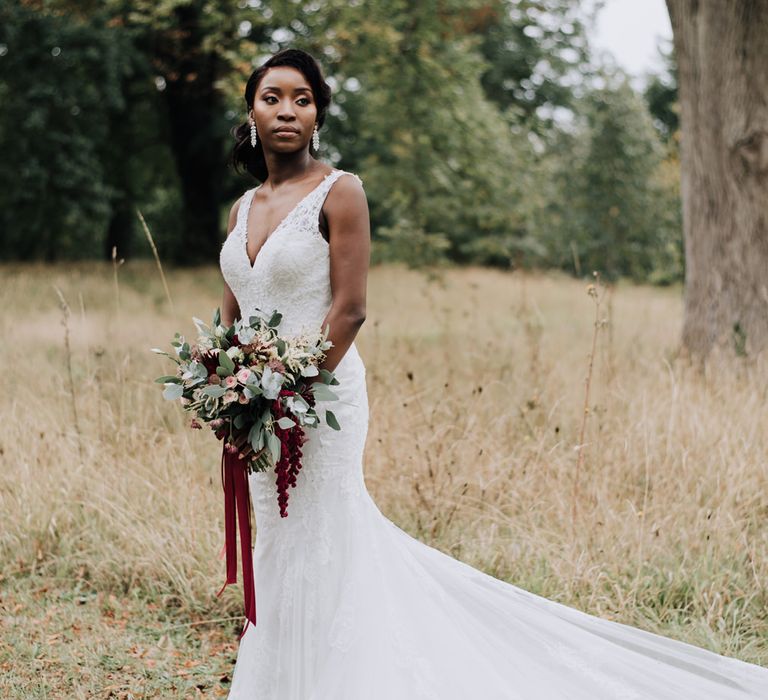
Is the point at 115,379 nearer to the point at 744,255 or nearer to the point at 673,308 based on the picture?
the point at 744,255

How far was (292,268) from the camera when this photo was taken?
9.47 feet

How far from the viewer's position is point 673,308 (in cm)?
1299

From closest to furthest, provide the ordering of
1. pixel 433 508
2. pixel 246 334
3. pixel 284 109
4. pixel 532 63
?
pixel 246 334 → pixel 284 109 → pixel 433 508 → pixel 532 63

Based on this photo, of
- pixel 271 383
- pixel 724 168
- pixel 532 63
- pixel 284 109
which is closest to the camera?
pixel 271 383

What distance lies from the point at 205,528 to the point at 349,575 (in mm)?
1767

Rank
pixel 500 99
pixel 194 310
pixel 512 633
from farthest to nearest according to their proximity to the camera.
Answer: pixel 500 99 → pixel 194 310 → pixel 512 633

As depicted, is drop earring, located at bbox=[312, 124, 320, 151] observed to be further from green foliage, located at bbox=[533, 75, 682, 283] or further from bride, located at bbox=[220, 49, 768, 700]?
green foliage, located at bbox=[533, 75, 682, 283]

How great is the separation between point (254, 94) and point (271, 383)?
45.3 inches

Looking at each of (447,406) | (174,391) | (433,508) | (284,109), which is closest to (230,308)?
(174,391)

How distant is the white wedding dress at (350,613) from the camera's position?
289 centimetres

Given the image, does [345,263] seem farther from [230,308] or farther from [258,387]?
[230,308]

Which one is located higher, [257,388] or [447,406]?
[257,388]

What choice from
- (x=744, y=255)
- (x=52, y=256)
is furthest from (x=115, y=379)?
(x=52, y=256)

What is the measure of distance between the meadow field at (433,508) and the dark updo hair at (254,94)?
1.91 m
